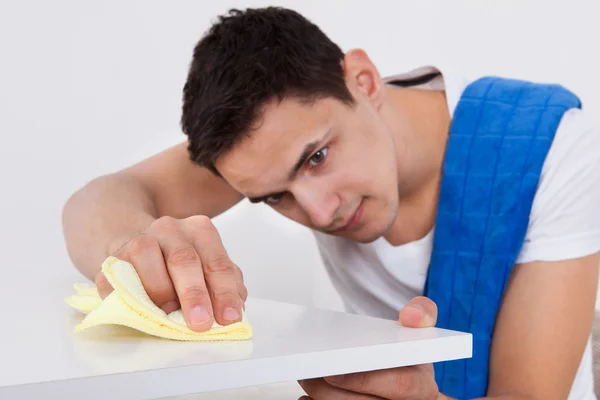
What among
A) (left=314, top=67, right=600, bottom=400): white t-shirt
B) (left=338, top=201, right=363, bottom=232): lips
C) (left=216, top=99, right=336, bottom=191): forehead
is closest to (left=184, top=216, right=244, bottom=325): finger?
(left=216, top=99, right=336, bottom=191): forehead

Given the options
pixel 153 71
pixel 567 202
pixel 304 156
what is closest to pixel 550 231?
pixel 567 202

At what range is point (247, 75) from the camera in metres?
1.20

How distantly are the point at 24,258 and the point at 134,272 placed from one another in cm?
154

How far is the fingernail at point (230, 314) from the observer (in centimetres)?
64

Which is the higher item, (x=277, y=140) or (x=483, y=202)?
(x=277, y=140)

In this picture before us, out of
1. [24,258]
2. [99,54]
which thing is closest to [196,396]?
[24,258]

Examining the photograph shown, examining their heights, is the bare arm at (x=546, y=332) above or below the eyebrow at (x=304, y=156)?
below

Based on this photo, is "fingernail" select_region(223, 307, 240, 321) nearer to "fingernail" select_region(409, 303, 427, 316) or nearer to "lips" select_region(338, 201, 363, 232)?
"fingernail" select_region(409, 303, 427, 316)

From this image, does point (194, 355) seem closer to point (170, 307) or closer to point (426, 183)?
point (170, 307)

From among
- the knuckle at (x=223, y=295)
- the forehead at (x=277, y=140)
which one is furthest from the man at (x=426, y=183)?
the knuckle at (x=223, y=295)

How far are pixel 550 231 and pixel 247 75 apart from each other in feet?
1.83

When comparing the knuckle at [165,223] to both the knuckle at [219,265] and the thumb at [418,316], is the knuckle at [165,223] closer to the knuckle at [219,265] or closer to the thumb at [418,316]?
the knuckle at [219,265]

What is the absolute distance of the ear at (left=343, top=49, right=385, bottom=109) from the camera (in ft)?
4.52

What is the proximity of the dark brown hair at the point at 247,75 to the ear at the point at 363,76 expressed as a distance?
4 cm
